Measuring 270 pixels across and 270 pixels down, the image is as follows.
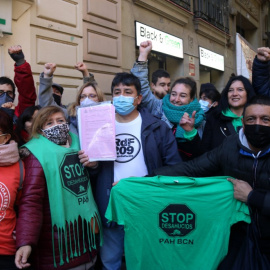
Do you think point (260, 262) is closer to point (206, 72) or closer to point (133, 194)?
point (133, 194)

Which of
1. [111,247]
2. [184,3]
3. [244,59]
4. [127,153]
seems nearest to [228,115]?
[127,153]

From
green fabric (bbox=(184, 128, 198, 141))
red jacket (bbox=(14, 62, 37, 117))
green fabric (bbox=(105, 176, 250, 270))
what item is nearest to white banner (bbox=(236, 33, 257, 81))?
green fabric (bbox=(184, 128, 198, 141))

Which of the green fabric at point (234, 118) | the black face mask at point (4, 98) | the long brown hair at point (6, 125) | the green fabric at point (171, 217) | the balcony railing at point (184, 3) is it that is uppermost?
the balcony railing at point (184, 3)

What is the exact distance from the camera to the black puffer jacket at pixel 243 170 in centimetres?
221

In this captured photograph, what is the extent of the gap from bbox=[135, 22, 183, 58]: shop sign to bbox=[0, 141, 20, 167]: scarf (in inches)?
253

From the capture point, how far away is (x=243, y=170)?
7.74ft

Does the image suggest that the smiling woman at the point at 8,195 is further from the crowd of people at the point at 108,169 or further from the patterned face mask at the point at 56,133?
the patterned face mask at the point at 56,133

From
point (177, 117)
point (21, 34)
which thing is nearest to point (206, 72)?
point (21, 34)

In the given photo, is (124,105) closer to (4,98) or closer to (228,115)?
(228,115)

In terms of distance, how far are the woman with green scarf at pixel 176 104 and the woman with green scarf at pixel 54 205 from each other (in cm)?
99

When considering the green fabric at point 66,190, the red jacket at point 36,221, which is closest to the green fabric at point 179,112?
the green fabric at point 66,190

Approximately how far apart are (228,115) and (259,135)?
38.0 inches

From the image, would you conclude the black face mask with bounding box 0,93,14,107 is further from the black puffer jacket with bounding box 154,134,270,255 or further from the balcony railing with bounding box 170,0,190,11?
the balcony railing with bounding box 170,0,190,11

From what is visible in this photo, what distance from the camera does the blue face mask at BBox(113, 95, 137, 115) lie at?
2.85 meters
